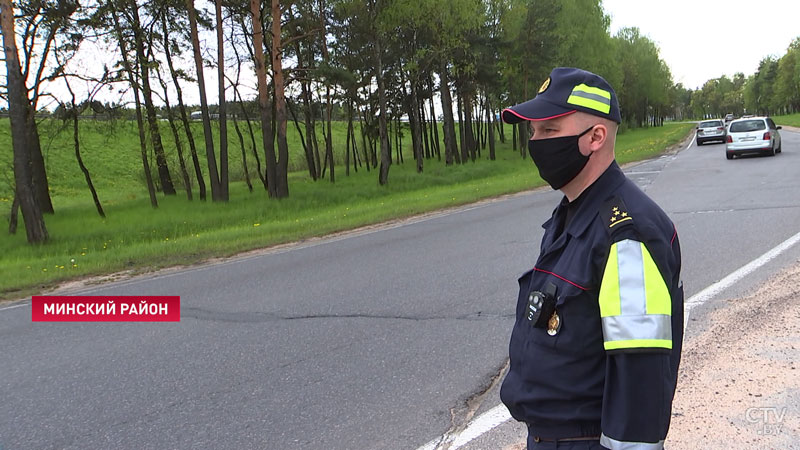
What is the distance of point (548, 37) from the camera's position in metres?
33.6

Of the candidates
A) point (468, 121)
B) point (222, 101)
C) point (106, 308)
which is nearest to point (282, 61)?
point (222, 101)

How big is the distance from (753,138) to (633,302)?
2422cm

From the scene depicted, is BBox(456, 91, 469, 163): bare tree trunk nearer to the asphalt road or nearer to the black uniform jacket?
the asphalt road

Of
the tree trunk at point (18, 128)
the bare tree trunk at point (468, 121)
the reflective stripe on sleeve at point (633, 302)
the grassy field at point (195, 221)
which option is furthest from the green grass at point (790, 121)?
the reflective stripe on sleeve at point (633, 302)

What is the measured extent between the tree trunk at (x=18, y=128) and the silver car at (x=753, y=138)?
23.7 meters

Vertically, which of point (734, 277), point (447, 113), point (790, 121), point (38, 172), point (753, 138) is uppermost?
point (447, 113)

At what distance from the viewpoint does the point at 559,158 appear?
1731mm

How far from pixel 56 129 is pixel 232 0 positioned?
815cm

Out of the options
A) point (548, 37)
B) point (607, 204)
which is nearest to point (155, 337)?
point (607, 204)

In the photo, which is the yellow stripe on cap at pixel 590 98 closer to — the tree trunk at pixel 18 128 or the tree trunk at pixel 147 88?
the tree trunk at pixel 18 128

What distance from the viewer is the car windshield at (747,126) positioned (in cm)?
2177

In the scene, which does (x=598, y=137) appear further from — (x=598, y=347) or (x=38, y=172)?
(x=38, y=172)

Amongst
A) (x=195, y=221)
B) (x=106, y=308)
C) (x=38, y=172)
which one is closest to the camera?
(x=106, y=308)

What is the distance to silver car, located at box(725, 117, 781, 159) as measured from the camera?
70.5ft
